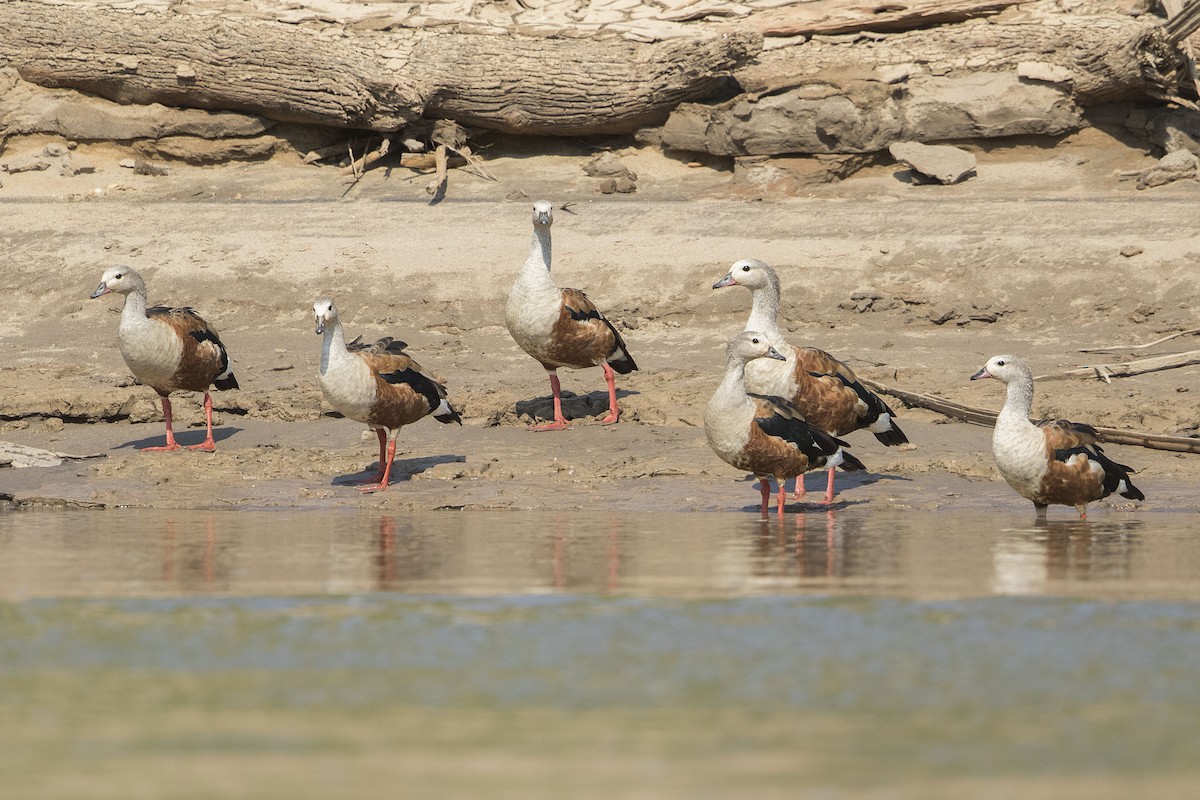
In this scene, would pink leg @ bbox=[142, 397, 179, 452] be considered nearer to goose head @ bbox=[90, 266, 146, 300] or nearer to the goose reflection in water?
goose head @ bbox=[90, 266, 146, 300]

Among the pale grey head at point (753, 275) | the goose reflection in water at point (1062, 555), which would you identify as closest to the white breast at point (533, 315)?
the pale grey head at point (753, 275)

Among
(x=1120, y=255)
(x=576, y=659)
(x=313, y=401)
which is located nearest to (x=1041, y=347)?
(x=1120, y=255)

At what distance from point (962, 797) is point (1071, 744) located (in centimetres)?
65

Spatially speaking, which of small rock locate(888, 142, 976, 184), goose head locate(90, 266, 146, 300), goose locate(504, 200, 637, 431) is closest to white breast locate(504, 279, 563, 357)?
goose locate(504, 200, 637, 431)

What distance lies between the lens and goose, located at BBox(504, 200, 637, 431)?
13164 millimetres

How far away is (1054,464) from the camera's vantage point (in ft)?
32.8

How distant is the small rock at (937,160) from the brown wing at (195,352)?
798 centimetres

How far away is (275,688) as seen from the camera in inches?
205

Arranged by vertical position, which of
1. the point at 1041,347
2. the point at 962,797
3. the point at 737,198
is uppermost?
the point at 737,198

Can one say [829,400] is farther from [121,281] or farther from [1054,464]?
[121,281]

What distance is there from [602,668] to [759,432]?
493 centimetres

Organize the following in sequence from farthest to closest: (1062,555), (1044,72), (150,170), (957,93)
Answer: (150,170), (957,93), (1044,72), (1062,555)

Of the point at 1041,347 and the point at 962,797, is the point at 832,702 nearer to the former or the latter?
the point at 962,797

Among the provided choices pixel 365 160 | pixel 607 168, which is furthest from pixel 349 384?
pixel 365 160
